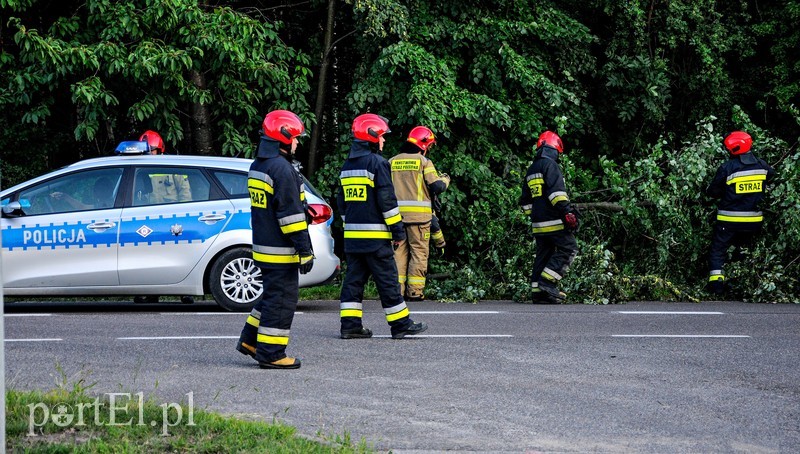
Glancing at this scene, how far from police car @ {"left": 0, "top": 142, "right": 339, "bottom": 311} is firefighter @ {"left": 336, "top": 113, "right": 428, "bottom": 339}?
75.3 inches

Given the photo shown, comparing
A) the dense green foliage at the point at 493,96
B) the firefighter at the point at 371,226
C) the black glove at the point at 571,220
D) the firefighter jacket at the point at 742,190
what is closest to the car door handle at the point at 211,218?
the firefighter at the point at 371,226

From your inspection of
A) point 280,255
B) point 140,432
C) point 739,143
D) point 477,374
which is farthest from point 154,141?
point 140,432

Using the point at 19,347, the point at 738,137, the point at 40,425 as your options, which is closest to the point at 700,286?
the point at 738,137

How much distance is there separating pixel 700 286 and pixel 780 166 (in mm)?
1882

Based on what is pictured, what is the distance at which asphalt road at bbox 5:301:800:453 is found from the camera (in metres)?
5.88

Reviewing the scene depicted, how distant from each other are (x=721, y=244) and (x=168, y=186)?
659 centimetres

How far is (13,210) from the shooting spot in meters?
10.7

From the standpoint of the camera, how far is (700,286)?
13312mm

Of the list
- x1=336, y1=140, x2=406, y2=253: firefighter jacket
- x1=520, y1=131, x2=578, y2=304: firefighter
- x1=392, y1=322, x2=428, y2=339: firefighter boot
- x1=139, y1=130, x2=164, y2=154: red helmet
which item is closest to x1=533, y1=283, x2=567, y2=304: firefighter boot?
x1=520, y1=131, x2=578, y2=304: firefighter

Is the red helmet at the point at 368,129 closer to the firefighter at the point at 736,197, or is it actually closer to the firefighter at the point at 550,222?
→ the firefighter at the point at 550,222

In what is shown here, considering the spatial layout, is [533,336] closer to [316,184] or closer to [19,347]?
[19,347]

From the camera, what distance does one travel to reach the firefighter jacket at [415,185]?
41.4 ft

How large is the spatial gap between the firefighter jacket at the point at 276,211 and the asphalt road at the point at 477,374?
82 cm

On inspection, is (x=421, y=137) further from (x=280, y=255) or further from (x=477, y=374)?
(x=477, y=374)
